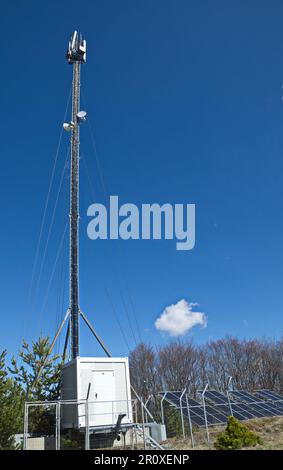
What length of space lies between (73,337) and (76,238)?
457 cm

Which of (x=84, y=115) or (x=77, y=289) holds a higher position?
(x=84, y=115)

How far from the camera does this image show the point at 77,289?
A: 1894 cm

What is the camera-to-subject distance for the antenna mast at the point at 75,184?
1872cm

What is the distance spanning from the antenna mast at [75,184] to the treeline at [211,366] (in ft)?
103

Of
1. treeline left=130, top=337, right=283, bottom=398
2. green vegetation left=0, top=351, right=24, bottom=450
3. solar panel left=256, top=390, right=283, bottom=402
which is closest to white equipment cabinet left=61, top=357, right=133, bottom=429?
green vegetation left=0, top=351, right=24, bottom=450

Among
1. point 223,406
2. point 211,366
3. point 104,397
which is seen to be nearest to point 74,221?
point 104,397

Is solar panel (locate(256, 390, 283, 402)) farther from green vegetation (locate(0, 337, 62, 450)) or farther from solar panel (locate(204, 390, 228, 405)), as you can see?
green vegetation (locate(0, 337, 62, 450))

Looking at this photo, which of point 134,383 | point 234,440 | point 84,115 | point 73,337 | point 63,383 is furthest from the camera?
point 134,383

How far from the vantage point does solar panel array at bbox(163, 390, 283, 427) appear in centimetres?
1796

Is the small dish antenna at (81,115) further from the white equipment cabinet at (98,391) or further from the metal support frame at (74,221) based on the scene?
the white equipment cabinet at (98,391)

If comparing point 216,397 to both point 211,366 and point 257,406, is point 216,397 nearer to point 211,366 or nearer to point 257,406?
point 257,406
